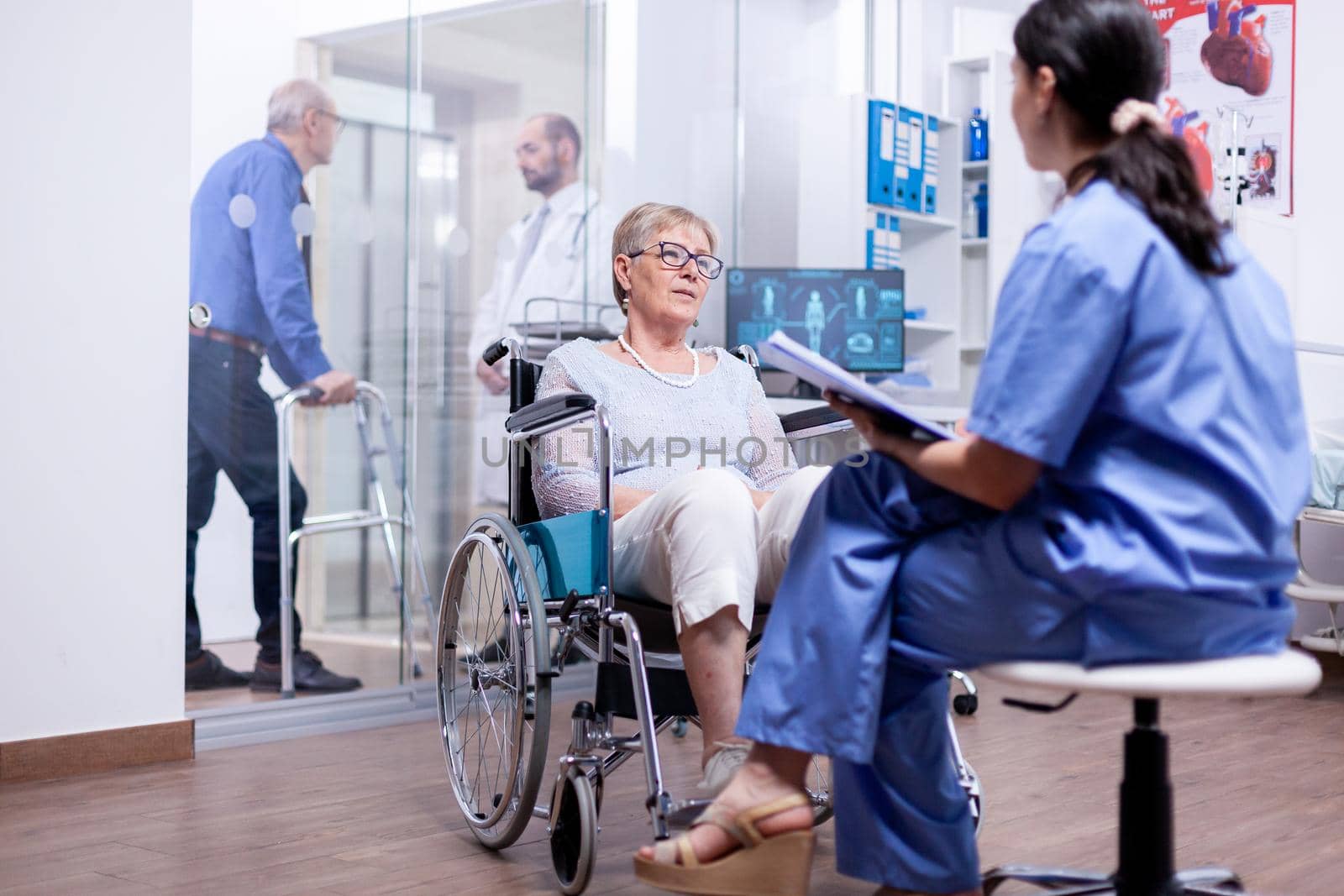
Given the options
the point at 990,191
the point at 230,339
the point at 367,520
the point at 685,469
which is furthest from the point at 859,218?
the point at 685,469

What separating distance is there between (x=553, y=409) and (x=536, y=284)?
6.61ft

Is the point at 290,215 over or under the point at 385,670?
over

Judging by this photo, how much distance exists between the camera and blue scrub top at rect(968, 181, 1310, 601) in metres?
1.22

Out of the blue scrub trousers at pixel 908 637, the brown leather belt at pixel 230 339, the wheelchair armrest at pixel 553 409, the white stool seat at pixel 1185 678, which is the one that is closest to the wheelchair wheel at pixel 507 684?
the wheelchair armrest at pixel 553 409

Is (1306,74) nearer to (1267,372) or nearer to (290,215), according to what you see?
(290,215)

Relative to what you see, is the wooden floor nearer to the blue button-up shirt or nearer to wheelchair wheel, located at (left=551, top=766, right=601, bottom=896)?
wheelchair wheel, located at (left=551, top=766, right=601, bottom=896)

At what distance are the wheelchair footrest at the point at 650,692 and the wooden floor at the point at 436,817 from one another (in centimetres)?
17

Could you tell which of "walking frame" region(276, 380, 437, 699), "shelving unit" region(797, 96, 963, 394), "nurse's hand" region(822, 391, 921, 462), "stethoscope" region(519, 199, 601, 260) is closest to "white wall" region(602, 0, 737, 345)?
"stethoscope" region(519, 199, 601, 260)

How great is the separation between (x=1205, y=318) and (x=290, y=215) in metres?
2.45

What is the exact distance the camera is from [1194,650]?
49.5 inches

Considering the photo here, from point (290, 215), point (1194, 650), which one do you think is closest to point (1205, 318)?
point (1194, 650)

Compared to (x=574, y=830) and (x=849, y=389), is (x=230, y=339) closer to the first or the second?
(x=574, y=830)

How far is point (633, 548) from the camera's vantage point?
1964 mm

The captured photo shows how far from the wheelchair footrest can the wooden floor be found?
17cm
